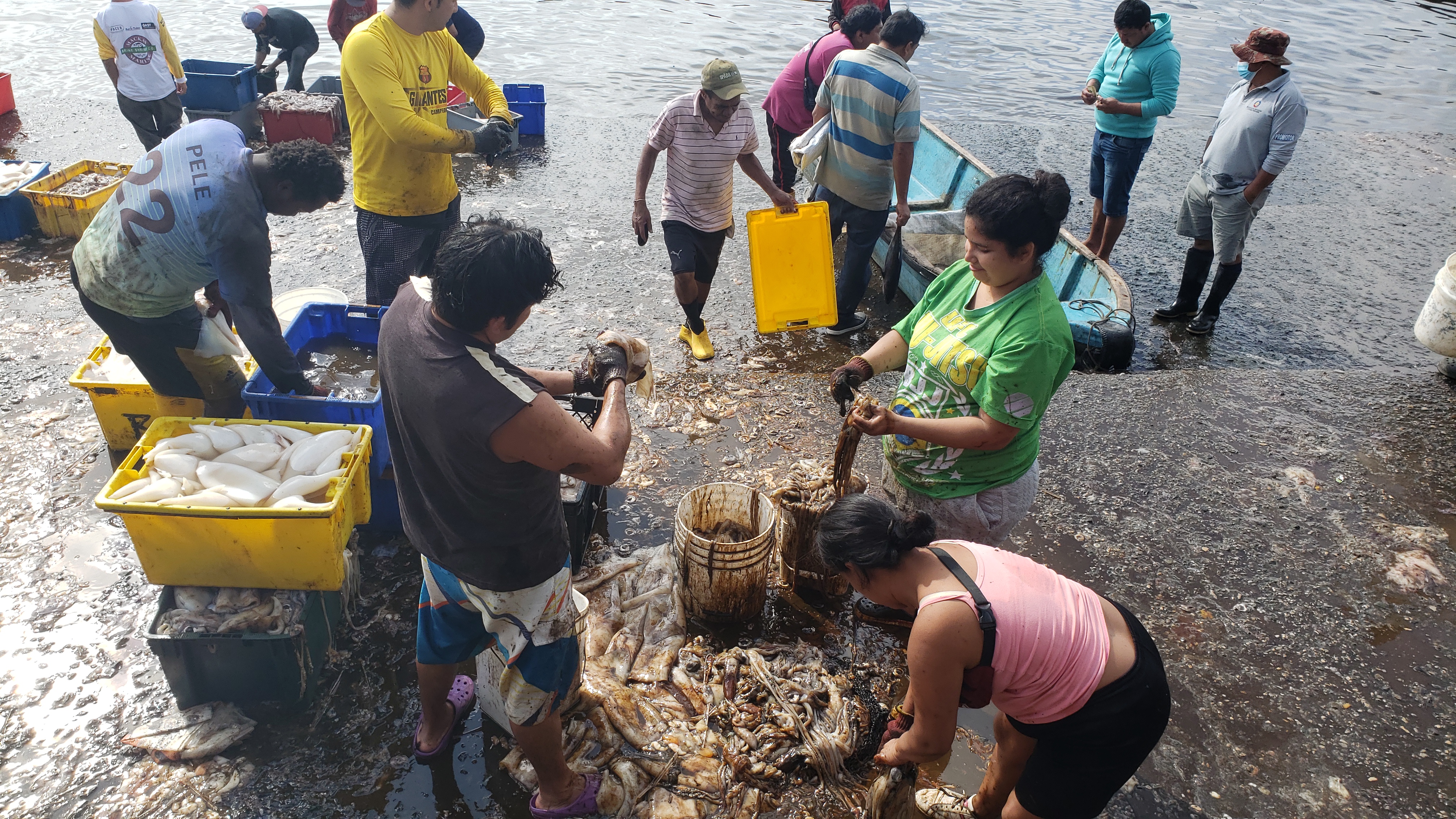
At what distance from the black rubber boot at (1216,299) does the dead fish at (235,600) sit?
7.60 meters

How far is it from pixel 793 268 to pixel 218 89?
786 cm

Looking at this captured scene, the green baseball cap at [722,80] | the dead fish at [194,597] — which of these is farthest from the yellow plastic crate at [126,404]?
the green baseball cap at [722,80]

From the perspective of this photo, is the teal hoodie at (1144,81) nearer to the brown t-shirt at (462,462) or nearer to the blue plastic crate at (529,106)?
the blue plastic crate at (529,106)

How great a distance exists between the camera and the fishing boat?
6172 mm

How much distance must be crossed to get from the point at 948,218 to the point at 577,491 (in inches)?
214

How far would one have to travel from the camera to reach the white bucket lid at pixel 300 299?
491cm

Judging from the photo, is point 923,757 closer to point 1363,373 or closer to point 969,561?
point 969,561

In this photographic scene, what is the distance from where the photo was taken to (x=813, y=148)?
6.15m

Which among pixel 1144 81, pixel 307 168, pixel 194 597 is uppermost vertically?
pixel 1144 81

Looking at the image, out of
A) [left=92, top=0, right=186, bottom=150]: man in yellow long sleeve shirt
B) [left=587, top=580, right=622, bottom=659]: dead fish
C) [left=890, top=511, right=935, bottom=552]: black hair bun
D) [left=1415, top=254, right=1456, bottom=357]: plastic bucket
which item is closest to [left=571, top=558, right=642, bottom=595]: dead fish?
[left=587, top=580, right=622, bottom=659]: dead fish

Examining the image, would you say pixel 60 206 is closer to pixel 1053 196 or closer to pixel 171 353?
pixel 171 353

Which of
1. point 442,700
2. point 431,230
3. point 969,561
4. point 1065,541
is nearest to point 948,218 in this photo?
point 1065,541

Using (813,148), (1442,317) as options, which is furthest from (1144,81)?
(813,148)

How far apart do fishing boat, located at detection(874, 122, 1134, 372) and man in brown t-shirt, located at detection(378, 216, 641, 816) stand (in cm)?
384
